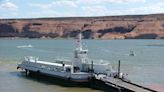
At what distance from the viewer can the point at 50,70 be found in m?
55.7

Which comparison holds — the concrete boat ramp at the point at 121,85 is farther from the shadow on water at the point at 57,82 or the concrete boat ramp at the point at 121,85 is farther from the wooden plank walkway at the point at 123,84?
the shadow on water at the point at 57,82

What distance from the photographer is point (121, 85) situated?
4431 cm

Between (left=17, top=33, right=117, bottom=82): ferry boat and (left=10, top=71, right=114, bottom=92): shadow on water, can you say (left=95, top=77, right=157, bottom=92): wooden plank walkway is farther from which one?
(left=17, top=33, right=117, bottom=82): ferry boat

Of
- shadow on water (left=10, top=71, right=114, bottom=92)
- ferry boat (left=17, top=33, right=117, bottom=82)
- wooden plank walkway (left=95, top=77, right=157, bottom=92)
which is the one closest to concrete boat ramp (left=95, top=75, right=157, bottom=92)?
wooden plank walkway (left=95, top=77, right=157, bottom=92)

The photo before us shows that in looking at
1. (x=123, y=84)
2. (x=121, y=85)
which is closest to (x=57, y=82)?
(x=123, y=84)

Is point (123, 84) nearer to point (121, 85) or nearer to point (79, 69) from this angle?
point (121, 85)

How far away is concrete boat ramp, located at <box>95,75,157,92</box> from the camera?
138 ft

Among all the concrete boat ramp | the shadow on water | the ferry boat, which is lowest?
the shadow on water

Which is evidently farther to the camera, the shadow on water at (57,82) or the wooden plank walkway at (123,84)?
the shadow on water at (57,82)

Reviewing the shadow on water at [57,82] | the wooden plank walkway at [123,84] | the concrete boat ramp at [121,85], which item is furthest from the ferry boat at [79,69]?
the wooden plank walkway at [123,84]

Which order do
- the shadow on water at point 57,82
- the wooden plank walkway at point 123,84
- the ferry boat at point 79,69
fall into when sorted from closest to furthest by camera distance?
the wooden plank walkway at point 123,84, the shadow on water at point 57,82, the ferry boat at point 79,69

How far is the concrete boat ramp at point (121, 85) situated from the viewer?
42.1m

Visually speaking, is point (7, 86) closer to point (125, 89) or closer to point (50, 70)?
point (50, 70)

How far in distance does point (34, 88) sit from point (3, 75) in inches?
475
